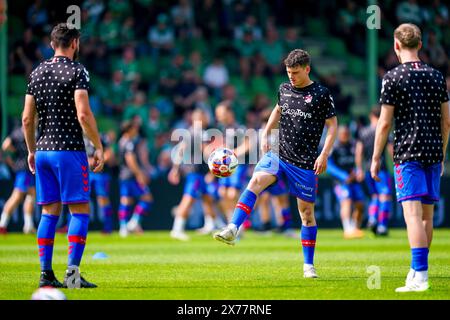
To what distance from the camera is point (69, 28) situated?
8.88 m

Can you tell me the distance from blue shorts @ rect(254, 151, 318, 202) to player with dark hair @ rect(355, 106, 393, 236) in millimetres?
8147

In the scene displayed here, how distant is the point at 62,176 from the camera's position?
8773mm

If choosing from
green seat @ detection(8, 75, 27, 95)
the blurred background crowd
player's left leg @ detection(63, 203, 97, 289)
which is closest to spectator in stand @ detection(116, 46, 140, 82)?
the blurred background crowd

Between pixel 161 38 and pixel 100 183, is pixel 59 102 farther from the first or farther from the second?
pixel 161 38

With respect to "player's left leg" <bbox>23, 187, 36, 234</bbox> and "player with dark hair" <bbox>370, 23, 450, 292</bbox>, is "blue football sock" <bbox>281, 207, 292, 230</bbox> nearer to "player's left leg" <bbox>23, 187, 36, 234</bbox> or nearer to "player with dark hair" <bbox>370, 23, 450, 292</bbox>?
"player's left leg" <bbox>23, 187, 36, 234</bbox>

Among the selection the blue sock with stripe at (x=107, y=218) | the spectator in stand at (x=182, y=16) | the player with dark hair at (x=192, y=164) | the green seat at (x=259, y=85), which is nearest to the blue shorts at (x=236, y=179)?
the player with dark hair at (x=192, y=164)

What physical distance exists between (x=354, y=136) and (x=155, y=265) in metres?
12.9

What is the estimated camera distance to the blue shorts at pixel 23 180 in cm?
1958

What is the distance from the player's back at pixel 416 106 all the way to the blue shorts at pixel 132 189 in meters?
12.7

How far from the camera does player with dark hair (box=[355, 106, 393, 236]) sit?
18.5 m

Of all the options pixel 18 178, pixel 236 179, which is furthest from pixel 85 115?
pixel 18 178
